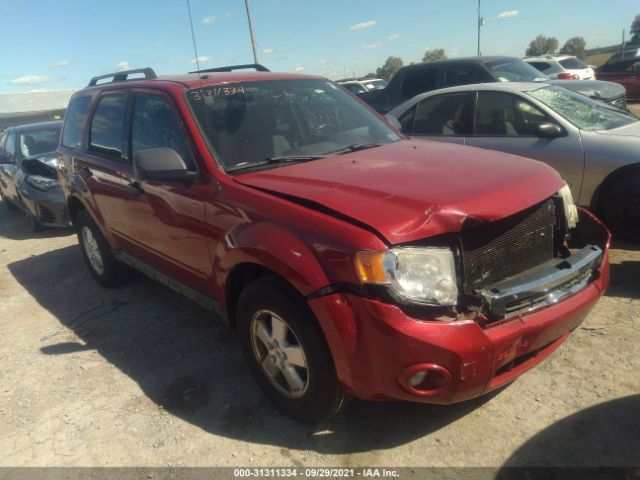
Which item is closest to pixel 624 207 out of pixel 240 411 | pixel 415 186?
pixel 415 186

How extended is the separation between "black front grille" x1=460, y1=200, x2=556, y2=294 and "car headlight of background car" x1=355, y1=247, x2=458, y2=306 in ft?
0.39

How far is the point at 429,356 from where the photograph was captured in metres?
2.06

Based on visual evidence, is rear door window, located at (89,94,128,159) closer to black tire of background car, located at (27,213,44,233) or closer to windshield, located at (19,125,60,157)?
black tire of background car, located at (27,213,44,233)

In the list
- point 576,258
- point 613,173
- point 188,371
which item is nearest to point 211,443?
point 188,371

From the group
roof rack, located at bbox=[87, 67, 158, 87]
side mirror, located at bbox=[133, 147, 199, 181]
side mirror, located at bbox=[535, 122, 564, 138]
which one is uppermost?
roof rack, located at bbox=[87, 67, 158, 87]

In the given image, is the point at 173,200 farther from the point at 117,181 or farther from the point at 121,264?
the point at 121,264

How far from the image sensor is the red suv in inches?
83.3

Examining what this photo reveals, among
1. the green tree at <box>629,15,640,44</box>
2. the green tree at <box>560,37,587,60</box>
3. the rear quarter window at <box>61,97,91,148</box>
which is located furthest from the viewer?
the green tree at <box>560,37,587,60</box>

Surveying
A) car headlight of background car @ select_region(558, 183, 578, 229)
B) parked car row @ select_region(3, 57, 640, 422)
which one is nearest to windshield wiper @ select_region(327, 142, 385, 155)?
parked car row @ select_region(3, 57, 640, 422)

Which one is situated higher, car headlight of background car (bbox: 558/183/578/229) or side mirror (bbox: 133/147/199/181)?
side mirror (bbox: 133/147/199/181)

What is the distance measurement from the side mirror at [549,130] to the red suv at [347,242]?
2.06 m

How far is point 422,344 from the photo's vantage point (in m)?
2.04

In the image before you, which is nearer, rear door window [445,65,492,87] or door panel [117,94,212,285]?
door panel [117,94,212,285]

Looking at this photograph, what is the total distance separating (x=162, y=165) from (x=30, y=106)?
1826 inches
